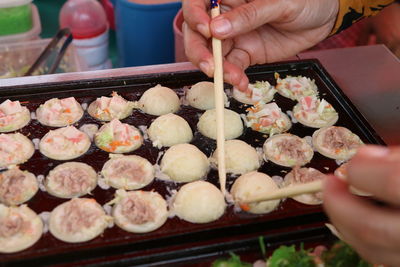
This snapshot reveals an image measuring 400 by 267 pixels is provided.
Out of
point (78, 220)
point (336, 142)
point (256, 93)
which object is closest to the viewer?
point (78, 220)

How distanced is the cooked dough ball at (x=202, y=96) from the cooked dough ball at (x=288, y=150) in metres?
0.43

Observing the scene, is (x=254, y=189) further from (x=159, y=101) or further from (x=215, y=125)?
(x=159, y=101)

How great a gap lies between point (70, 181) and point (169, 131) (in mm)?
581

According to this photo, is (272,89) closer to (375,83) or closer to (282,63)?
(282,63)

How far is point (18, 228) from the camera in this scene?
1.82m

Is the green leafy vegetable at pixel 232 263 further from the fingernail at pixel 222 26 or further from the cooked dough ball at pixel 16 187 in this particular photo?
the fingernail at pixel 222 26

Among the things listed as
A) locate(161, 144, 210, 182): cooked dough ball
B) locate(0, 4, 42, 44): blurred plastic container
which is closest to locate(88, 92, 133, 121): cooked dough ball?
locate(161, 144, 210, 182): cooked dough ball

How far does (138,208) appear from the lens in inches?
77.1

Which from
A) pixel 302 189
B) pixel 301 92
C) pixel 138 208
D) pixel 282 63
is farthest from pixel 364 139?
pixel 138 208

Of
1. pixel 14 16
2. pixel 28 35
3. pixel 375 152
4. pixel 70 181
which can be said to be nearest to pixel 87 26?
pixel 28 35

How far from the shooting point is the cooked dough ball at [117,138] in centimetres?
232

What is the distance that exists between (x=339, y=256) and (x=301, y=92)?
4.06ft

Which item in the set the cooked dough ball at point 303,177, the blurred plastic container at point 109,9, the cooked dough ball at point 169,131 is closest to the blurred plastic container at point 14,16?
the blurred plastic container at point 109,9

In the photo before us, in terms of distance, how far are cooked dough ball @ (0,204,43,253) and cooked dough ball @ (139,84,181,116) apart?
905 mm
